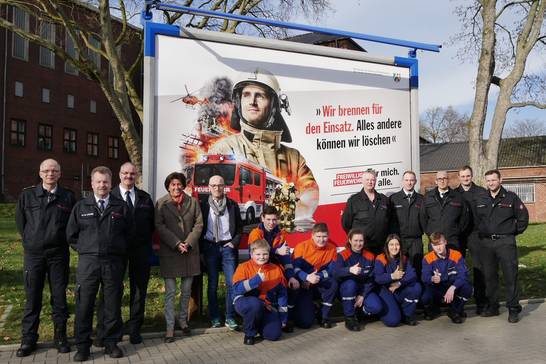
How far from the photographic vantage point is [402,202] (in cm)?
701

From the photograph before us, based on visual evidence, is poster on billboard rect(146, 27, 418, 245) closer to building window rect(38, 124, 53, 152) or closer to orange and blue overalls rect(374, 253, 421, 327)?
orange and blue overalls rect(374, 253, 421, 327)

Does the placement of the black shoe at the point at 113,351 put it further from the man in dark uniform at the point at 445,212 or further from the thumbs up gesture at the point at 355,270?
the man in dark uniform at the point at 445,212

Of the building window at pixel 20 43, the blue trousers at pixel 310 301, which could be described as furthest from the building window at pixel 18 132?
the blue trousers at pixel 310 301

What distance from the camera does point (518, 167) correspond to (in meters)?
43.3

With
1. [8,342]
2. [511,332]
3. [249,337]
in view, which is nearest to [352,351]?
[249,337]

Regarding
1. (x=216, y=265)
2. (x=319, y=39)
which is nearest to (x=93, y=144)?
(x=319, y=39)

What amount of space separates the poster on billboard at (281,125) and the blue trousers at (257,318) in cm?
127

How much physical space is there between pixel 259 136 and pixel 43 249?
2.93 m

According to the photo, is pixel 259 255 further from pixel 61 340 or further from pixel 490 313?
pixel 490 313

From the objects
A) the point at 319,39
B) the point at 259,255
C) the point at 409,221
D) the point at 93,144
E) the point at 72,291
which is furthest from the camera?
the point at 93,144

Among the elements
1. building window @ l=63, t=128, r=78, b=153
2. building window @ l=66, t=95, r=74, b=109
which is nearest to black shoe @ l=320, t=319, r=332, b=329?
building window @ l=63, t=128, r=78, b=153

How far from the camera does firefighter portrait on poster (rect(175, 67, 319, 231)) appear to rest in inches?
258

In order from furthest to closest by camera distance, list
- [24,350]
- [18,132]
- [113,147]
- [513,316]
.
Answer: [113,147] → [18,132] → [513,316] → [24,350]

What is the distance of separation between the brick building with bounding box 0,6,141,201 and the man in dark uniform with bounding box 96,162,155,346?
1147 inches
